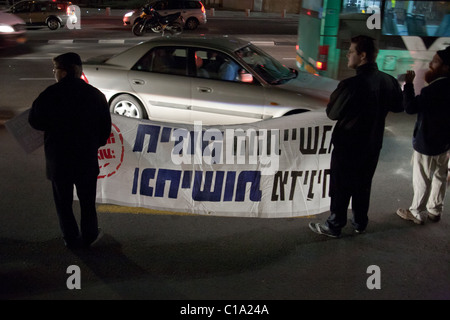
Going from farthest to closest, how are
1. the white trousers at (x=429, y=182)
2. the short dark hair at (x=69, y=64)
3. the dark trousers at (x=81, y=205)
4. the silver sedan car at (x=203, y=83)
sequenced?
the silver sedan car at (x=203, y=83), the white trousers at (x=429, y=182), the dark trousers at (x=81, y=205), the short dark hair at (x=69, y=64)

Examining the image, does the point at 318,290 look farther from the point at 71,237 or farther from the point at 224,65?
the point at 224,65

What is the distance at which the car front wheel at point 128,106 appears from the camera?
23.8 feet

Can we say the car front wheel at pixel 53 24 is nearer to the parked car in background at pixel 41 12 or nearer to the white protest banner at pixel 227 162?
the parked car in background at pixel 41 12

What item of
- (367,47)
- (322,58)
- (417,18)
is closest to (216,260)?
(367,47)

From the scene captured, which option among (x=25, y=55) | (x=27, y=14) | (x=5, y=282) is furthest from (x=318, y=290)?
(x=27, y=14)

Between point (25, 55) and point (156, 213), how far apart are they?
467 inches

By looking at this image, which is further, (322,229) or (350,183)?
(322,229)

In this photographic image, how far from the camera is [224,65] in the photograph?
695 cm

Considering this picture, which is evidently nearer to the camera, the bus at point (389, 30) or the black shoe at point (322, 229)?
the black shoe at point (322, 229)

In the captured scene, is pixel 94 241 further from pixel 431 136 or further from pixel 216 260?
pixel 431 136

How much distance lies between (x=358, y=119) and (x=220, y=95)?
10.2 ft

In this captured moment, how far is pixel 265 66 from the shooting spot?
23.7 feet

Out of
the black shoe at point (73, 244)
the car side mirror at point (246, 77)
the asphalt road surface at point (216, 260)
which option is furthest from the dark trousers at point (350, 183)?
the car side mirror at point (246, 77)

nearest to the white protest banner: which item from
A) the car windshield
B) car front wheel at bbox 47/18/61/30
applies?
the car windshield
